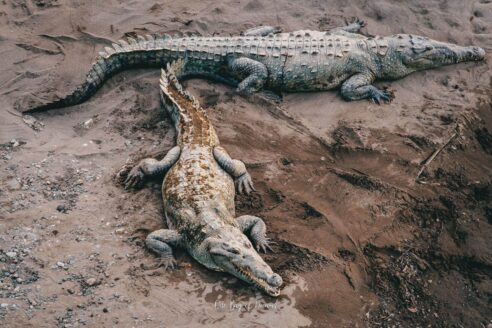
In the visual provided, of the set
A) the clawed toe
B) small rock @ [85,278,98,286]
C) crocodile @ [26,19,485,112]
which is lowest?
small rock @ [85,278,98,286]

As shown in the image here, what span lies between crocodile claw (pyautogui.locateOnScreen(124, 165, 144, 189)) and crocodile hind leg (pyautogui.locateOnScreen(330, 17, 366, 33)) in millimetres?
3508

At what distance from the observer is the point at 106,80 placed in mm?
6566

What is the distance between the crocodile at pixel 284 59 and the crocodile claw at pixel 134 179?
159cm

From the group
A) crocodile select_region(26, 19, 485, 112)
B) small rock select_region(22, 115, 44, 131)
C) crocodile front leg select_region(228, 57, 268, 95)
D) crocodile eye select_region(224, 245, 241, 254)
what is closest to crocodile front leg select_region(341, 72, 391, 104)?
crocodile select_region(26, 19, 485, 112)

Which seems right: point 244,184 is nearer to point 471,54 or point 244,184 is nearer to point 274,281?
point 274,281

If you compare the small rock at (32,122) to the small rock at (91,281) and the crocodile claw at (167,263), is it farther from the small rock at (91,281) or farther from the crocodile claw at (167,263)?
the crocodile claw at (167,263)

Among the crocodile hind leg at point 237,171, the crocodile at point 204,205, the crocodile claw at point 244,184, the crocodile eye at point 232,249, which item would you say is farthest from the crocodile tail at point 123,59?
the crocodile eye at point 232,249

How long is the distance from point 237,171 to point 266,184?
33 centimetres

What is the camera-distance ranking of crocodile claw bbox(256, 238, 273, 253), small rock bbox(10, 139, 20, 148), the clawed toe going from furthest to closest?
small rock bbox(10, 139, 20, 148)
crocodile claw bbox(256, 238, 273, 253)
the clawed toe

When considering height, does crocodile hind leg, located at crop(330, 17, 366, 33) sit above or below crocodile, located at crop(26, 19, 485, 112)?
above

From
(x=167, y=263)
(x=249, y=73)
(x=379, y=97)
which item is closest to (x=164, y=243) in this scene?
(x=167, y=263)

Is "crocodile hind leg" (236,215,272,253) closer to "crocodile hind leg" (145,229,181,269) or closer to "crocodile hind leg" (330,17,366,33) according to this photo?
"crocodile hind leg" (145,229,181,269)

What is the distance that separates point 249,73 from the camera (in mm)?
6441

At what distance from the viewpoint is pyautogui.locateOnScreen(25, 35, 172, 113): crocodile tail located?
631 centimetres
